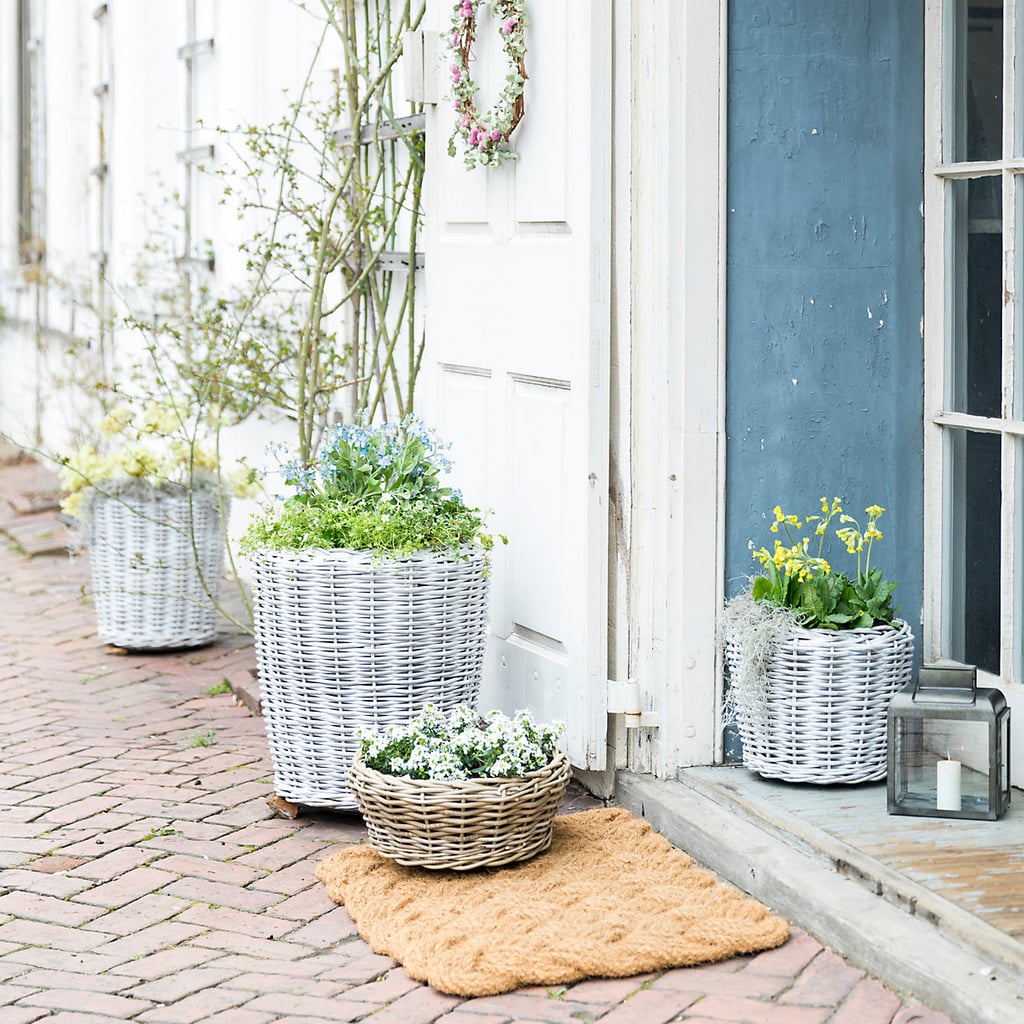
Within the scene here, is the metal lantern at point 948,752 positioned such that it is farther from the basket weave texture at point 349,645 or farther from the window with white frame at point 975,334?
the basket weave texture at point 349,645

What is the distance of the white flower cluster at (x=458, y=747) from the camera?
11.5ft

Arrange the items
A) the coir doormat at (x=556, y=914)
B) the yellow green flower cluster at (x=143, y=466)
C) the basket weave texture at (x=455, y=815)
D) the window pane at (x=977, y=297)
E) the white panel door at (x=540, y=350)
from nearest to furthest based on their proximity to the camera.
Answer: the coir doormat at (x=556, y=914), the basket weave texture at (x=455, y=815), the window pane at (x=977, y=297), the white panel door at (x=540, y=350), the yellow green flower cluster at (x=143, y=466)

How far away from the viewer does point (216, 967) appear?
3135mm

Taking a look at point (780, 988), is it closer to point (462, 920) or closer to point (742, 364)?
point (462, 920)

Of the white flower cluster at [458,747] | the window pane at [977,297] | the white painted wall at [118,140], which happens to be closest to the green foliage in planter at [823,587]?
the window pane at [977,297]

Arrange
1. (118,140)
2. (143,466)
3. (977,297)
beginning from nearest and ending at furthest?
(977,297) → (143,466) → (118,140)

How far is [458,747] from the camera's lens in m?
3.59

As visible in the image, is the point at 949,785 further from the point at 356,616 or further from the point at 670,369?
the point at 356,616

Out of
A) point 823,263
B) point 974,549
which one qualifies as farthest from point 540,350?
point 974,549

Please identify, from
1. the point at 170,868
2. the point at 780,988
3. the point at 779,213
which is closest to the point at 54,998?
the point at 170,868

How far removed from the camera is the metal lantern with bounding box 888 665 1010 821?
3.46 m

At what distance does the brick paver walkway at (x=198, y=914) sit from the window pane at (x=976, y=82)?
1.90 m

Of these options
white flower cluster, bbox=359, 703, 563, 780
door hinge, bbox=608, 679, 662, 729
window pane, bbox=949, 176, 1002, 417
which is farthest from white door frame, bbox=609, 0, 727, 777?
window pane, bbox=949, 176, 1002, 417

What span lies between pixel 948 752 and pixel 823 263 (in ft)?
3.98
